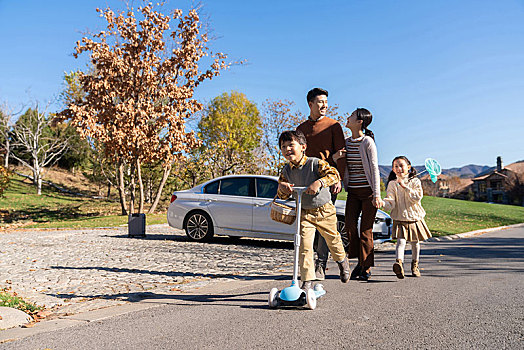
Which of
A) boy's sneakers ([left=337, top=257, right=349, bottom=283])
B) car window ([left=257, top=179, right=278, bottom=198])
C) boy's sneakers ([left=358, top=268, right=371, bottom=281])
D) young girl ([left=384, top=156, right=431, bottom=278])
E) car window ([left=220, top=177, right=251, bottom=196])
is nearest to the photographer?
boy's sneakers ([left=337, top=257, right=349, bottom=283])

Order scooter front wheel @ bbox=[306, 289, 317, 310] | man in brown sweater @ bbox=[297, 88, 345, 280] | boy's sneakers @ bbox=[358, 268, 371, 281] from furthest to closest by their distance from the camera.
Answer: boy's sneakers @ bbox=[358, 268, 371, 281]
man in brown sweater @ bbox=[297, 88, 345, 280]
scooter front wheel @ bbox=[306, 289, 317, 310]

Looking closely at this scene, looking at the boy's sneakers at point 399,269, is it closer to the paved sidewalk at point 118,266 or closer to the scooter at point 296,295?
the scooter at point 296,295

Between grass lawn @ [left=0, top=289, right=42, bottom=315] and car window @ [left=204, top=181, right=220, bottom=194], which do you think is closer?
grass lawn @ [left=0, top=289, right=42, bottom=315]

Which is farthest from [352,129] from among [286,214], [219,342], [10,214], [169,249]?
[10,214]

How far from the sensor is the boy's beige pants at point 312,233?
13.5 feet

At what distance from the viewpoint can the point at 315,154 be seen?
4859 millimetres

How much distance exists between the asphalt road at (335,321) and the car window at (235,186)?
4612 mm

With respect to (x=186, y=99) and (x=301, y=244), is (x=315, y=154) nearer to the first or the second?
(x=301, y=244)

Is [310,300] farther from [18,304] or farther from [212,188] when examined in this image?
[212,188]

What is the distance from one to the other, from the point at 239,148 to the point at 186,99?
12.2 m

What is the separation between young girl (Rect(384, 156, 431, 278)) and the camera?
17.6 ft

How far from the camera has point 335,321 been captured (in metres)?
3.48

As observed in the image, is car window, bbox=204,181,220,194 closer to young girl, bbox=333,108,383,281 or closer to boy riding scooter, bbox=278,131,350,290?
young girl, bbox=333,108,383,281

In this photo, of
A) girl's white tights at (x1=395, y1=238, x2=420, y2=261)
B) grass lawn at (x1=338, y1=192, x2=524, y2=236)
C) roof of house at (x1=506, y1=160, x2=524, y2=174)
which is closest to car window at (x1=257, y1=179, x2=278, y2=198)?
girl's white tights at (x1=395, y1=238, x2=420, y2=261)
